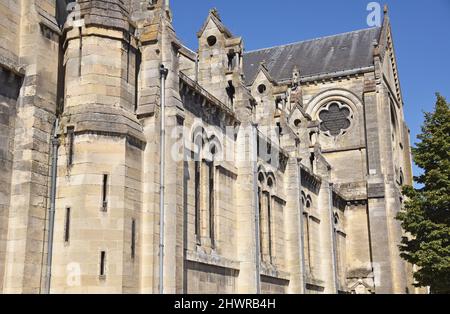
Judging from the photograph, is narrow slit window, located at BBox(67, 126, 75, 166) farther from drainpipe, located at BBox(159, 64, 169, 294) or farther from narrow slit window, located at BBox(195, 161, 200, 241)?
narrow slit window, located at BBox(195, 161, 200, 241)

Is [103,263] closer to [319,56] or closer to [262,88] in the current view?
→ [262,88]

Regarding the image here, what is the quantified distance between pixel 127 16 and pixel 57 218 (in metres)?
5.87

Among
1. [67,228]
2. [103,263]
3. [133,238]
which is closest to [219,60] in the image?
[133,238]

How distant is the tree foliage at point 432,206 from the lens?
22672 mm

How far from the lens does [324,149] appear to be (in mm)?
42375

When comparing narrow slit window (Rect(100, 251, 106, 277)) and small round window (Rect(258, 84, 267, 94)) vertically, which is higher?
small round window (Rect(258, 84, 267, 94))

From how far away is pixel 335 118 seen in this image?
1688 inches

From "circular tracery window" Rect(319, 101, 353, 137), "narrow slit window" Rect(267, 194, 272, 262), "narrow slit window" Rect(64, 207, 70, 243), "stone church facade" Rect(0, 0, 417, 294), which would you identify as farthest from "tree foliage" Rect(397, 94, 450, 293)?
"circular tracery window" Rect(319, 101, 353, 137)

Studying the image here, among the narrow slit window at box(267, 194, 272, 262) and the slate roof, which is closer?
the narrow slit window at box(267, 194, 272, 262)

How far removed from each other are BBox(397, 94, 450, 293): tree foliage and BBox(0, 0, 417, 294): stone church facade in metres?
4.84

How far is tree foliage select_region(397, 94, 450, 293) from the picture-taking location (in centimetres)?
2267

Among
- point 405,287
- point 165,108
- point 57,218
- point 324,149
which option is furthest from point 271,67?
point 57,218

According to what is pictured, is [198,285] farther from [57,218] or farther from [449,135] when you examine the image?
[449,135]

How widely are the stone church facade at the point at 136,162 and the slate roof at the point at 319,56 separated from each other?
16.0 m
